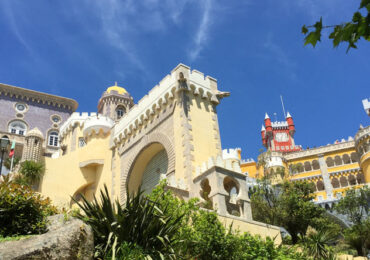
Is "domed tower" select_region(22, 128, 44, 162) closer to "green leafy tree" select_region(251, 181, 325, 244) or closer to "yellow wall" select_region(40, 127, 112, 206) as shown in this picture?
"yellow wall" select_region(40, 127, 112, 206)

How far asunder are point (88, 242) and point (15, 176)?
2025cm

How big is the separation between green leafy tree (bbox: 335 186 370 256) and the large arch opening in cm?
1340

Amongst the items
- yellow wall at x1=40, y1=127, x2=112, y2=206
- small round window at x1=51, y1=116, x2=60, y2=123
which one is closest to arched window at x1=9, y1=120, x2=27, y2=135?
small round window at x1=51, y1=116, x2=60, y2=123

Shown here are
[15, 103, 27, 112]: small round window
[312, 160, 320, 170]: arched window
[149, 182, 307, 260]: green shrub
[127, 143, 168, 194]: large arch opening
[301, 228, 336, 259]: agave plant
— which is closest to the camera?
[149, 182, 307, 260]: green shrub

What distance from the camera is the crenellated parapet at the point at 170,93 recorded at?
23.9 m

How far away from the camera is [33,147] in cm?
3262

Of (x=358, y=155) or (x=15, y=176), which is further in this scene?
(x=358, y=155)

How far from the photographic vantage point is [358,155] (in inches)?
2400

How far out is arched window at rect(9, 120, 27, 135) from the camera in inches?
1983

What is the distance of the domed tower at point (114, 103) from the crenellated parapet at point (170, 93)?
16.9 metres

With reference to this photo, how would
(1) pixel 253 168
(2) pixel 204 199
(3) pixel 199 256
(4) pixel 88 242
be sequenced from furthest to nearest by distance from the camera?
(1) pixel 253 168
(2) pixel 204 199
(3) pixel 199 256
(4) pixel 88 242

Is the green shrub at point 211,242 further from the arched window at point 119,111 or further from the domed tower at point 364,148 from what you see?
the domed tower at point 364,148

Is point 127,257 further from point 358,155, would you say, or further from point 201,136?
point 358,155

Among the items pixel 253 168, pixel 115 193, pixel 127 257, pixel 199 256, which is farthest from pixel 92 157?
pixel 253 168
